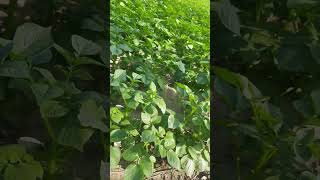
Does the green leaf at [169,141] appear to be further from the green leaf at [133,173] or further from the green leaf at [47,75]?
the green leaf at [47,75]

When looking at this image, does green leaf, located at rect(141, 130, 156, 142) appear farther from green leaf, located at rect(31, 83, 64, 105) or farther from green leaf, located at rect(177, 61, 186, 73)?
green leaf, located at rect(31, 83, 64, 105)

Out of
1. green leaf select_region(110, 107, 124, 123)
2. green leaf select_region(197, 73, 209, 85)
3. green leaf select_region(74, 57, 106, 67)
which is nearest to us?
green leaf select_region(74, 57, 106, 67)

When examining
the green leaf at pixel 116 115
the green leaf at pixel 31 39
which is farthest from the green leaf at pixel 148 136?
the green leaf at pixel 31 39

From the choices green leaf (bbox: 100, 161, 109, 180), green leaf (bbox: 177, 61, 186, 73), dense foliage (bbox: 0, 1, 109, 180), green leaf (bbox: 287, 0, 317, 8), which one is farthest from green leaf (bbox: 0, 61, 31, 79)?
green leaf (bbox: 177, 61, 186, 73)

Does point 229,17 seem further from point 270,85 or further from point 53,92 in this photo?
point 53,92

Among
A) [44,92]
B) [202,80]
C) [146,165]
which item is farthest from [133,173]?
[44,92]

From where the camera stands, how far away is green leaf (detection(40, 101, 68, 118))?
38.8 inches

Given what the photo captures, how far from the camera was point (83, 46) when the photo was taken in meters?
1.03

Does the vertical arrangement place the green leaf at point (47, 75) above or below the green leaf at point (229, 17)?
below

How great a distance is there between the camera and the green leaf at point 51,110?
98 centimetres

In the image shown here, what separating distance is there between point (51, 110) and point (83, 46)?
0.49 feet

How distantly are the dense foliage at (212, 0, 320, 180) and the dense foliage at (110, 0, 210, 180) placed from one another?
0.82 meters

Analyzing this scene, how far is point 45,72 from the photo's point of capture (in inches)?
38.5

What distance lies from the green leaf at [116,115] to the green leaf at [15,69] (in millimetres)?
1088
